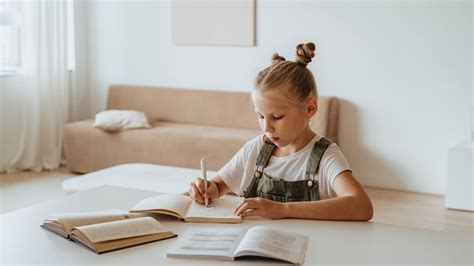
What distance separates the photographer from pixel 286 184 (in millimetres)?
1882

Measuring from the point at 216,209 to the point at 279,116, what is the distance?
32cm

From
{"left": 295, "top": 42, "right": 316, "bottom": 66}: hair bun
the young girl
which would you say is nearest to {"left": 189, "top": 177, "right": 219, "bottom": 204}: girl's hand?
the young girl

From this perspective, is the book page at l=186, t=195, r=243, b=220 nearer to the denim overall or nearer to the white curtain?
the denim overall

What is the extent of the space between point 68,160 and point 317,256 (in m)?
3.95

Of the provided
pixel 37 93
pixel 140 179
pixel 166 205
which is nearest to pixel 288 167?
pixel 166 205

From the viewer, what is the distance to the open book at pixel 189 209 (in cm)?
166

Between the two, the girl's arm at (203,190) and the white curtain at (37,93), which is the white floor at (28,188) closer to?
the white curtain at (37,93)

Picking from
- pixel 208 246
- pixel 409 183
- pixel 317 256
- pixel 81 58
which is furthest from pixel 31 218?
pixel 81 58

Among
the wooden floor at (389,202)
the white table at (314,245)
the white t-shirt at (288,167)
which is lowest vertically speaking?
the wooden floor at (389,202)

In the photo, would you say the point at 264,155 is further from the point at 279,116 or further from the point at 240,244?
the point at 240,244

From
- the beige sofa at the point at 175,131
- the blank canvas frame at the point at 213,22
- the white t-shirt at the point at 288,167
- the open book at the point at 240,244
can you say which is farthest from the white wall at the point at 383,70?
the open book at the point at 240,244

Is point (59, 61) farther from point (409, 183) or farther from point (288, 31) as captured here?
point (409, 183)

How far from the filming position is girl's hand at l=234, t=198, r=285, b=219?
1.64 meters

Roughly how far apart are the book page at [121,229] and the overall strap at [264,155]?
483mm
